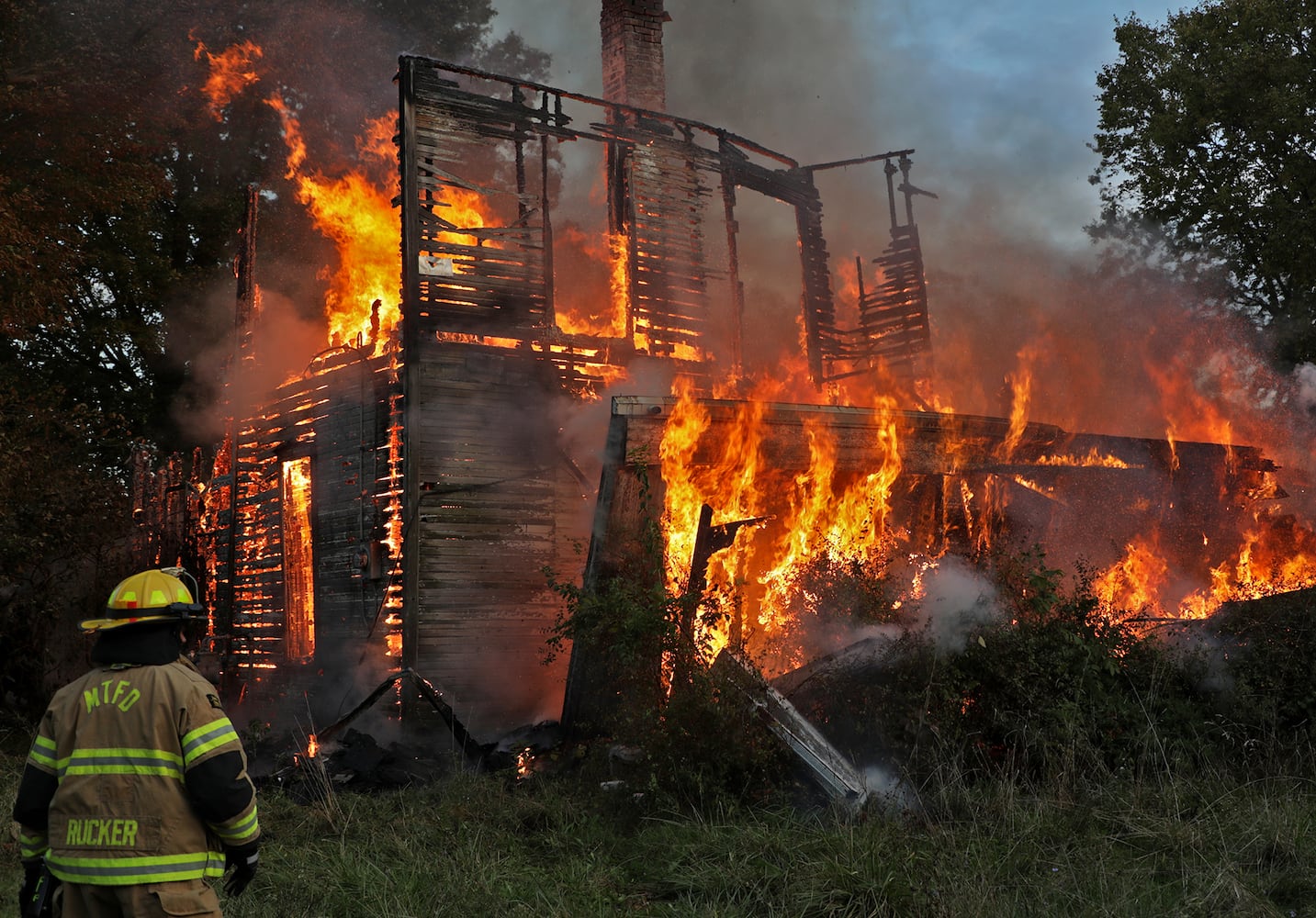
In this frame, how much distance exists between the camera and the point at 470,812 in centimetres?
780

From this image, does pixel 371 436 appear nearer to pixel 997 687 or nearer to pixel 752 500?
pixel 752 500

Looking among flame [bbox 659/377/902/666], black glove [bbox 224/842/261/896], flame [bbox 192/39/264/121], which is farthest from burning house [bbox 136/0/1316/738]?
flame [bbox 192/39/264/121]

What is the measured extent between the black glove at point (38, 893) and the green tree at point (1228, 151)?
21475 mm

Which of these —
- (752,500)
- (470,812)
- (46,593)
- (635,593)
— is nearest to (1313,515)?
(752,500)

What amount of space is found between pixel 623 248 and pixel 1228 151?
535 inches

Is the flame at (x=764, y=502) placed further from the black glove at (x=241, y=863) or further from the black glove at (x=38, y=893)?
the black glove at (x=38, y=893)

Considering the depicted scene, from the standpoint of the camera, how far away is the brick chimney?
56.6ft

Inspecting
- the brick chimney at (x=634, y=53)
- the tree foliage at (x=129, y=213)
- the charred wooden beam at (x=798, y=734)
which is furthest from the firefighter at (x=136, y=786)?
the brick chimney at (x=634, y=53)

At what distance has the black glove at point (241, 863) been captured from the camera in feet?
12.2

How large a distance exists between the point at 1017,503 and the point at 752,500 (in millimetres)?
3635

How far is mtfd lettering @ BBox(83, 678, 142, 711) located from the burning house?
610 centimetres

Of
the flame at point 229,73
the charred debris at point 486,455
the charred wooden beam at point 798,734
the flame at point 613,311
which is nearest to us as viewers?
the charred wooden beam at point 798,734

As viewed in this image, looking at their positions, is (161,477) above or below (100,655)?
above

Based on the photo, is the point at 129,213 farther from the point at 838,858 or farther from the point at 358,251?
the point at 838,858
